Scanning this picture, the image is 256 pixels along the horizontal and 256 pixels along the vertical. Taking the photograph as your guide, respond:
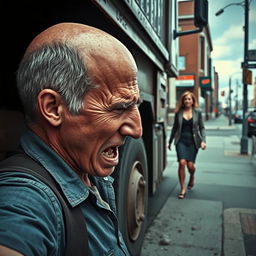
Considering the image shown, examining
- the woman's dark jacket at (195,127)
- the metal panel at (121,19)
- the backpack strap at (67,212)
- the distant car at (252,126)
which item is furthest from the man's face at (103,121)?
the distant car at (252,126)

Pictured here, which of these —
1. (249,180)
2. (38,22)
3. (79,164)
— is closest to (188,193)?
(249,180)

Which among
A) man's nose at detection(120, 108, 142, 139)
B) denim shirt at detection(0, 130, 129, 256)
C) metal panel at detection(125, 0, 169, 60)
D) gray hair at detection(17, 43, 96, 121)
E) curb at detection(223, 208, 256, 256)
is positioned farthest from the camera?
curb at detection(223, 208, 256, 256)

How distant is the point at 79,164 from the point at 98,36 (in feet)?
1.49

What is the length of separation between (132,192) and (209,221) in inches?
73.5

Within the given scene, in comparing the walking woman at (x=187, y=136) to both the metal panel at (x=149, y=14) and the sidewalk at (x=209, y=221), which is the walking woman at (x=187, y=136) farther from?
the metal panel at (x=149, y=14)

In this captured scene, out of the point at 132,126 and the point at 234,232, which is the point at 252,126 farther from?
the point at 132,126

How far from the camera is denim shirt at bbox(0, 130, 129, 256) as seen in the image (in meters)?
0.75

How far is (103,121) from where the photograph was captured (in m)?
1.06

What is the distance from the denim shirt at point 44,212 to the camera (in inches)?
29.4

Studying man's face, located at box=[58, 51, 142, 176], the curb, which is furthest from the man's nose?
the curb

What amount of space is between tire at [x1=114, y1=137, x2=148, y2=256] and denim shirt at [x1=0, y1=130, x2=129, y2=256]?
3.65 feet

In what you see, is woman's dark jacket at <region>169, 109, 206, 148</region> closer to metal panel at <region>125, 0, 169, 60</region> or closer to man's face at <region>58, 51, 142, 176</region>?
metal panel at <region>125, 0, 169, 60</region>

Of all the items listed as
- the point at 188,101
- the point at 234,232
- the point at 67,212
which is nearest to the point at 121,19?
the point at 67,212

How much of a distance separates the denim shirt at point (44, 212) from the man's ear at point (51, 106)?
0.08 m
